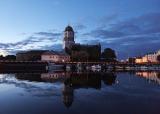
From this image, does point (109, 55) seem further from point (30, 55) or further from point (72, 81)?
point (72, 81)

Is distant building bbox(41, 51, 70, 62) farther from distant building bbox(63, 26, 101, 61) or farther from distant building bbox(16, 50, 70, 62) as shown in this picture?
distant building bbox(63, 26, 101, 61)

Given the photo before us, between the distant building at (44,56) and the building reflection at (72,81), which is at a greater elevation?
Result: the distant building at (44,56)

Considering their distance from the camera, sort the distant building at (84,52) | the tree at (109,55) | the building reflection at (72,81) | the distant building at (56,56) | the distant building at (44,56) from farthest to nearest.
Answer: the tree at (109,55), the distant building at (56,56), the distant building at (44,56), the distant building at (84,52), the building reflection at (72,81)

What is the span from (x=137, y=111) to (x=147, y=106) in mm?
2725

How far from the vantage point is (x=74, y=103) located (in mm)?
27766

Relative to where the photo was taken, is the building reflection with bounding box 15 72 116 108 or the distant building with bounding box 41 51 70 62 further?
the distant building with bounding box 41 51 70 62

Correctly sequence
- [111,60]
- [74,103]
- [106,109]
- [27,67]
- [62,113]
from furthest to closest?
1. [111,60]
2. [27,67]
3. [74,103]
4. [106,109]
5. [62,113]

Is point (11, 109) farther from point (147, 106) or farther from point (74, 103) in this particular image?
point (147, 106)

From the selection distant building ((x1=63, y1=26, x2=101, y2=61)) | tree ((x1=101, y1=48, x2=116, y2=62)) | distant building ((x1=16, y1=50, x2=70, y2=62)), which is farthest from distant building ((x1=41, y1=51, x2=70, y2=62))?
tree ((x1=101, y1=48, x2=116, y2=62))

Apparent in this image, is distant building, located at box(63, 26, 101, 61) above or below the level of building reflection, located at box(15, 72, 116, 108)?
above

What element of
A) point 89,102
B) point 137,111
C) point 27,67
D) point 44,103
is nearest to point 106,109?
point 137,111

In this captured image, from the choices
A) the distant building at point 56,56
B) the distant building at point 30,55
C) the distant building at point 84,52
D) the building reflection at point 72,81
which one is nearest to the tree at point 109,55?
the distant building at point 84,52

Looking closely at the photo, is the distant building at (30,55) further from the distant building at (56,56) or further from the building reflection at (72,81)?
the building reflection at (72,81)

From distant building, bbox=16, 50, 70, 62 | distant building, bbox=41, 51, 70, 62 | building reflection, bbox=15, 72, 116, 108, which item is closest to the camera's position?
building reflection, bbox=15, 72, 116, 108
